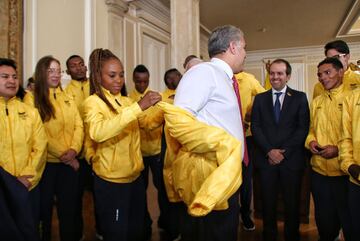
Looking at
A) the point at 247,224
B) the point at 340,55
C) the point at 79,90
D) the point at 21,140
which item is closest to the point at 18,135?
the point at 21,140

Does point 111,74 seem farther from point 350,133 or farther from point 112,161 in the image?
point 350,133

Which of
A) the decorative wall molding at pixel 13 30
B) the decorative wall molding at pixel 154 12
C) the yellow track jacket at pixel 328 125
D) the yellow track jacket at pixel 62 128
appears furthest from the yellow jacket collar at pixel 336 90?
the decorative wall molding at pixel 154 12

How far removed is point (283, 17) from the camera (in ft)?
25.9

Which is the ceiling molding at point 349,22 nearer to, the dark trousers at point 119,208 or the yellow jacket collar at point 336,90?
the yellow jacket collar at point 336,90

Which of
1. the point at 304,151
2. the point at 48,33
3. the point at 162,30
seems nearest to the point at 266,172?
the point at 304,151

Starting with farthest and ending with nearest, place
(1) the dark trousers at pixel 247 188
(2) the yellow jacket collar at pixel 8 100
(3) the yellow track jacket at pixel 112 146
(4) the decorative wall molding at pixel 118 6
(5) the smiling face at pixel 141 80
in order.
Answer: (4) the decorative wall molding at pixel 118 6, (5) the smiling face at pixel 141 80, (1) the dark trousers at pixel 247 188, (2) the yellow jacket collar at pixel 8 100, (3) the yellow track jacket at pixel 112 146

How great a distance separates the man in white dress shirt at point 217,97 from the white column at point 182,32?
263cm

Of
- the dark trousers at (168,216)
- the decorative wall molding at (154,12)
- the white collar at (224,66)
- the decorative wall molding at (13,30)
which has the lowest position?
the dark trousers at (168,216)

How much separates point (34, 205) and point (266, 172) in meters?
1.70

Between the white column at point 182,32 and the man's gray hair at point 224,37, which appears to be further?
the white column at point 182,32

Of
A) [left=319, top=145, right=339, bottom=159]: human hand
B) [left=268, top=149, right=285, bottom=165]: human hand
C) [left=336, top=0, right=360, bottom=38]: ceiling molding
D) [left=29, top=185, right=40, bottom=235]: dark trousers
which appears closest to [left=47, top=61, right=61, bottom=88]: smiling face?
[left=29, top=185, right=40, bottom=235]: dark trousers

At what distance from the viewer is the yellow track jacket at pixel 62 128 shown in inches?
92.6

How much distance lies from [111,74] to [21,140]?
0.73 meters

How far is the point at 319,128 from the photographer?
7.80 ft
